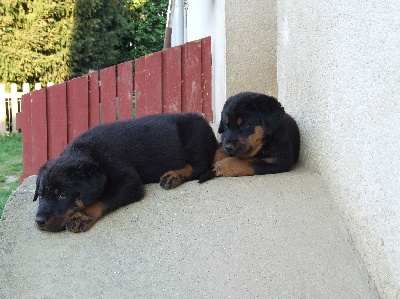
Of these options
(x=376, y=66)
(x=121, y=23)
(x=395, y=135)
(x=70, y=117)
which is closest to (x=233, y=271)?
(x=395, y=135)

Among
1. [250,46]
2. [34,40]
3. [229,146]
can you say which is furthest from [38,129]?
[34,40]

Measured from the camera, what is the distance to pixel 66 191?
3.59 m

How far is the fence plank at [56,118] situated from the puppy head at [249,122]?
11.9 ft

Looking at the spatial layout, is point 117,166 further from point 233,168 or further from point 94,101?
point 94,101

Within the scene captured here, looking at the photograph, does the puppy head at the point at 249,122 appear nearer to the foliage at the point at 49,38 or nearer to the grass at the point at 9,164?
the grass at the point at 9,164

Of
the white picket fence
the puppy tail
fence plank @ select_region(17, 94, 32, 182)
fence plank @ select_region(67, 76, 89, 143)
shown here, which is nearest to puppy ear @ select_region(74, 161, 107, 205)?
the puppy tail

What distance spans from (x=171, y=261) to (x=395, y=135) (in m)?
1.47

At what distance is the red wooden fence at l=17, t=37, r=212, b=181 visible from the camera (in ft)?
23.7

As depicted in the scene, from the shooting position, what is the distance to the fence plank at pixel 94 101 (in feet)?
24.1

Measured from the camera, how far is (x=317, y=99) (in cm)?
410

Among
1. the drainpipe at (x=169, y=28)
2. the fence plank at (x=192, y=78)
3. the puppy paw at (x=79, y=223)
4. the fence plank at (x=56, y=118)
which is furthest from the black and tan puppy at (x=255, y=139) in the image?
the drainpipe at (x=169, y=28)

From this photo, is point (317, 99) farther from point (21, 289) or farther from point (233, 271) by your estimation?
point (21, 289)

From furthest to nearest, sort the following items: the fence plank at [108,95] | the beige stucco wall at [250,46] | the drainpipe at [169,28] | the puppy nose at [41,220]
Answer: the drainpipe at [169,28], the fence plank at [108,95], the beige stucco wall at [250,46], the puppy nose at [41,220]

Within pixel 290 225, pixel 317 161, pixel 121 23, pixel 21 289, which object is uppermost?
pixel 121 23
